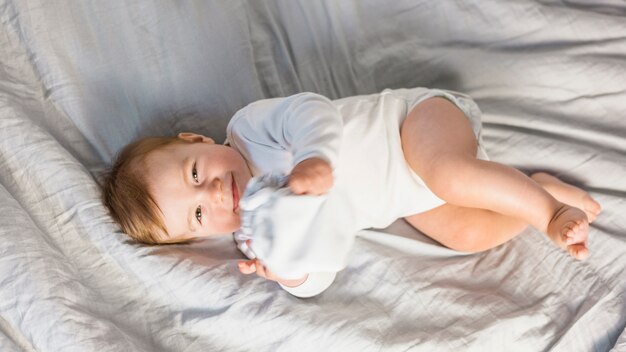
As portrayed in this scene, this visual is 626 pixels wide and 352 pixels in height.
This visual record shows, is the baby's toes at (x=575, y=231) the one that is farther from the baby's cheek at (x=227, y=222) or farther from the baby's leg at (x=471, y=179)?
the baby's cheek at (x=227, y=222)

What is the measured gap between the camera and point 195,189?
3.93 ft

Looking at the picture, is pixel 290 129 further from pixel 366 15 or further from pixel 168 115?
pixel 366 15

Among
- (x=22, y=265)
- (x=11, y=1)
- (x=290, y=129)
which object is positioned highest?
(x=11, y=1)

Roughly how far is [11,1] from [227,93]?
46 cm

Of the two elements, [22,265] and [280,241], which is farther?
[22,265]

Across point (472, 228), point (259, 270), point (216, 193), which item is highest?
point (216, 193)

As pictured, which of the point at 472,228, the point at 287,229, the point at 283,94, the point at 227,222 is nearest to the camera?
the point at 287,229

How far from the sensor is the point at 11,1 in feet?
4.41

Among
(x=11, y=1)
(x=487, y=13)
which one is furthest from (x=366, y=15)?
(x=11, y=1)

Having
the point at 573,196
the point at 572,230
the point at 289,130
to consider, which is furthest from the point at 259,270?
the point at 573,196

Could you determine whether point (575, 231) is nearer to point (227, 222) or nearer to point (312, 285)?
point (312, 285)

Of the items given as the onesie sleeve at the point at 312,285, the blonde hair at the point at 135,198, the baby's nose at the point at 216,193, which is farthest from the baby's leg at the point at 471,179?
the blonde hair at the point at 135,198

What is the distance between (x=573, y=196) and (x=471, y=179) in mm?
248

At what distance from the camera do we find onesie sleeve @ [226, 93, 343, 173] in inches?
41.8
